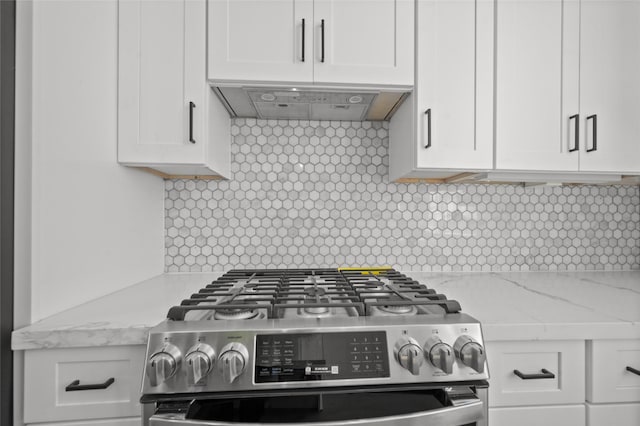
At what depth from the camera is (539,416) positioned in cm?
102

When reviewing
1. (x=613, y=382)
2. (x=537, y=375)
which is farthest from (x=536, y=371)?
(x=613, y=382)

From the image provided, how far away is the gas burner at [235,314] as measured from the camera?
3.10 ft

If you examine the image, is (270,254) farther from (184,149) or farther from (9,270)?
(9,270)

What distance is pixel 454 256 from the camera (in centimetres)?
182

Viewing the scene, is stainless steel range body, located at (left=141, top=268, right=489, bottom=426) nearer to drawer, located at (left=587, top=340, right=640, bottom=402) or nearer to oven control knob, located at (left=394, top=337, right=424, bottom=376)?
oven control knob, located at (left=394, top=337, right=424, bottom=376)

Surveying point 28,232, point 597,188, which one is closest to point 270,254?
point 28,232

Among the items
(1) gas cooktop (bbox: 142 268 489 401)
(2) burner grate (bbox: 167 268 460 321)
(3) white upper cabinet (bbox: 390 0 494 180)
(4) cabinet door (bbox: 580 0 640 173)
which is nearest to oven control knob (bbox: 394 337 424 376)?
(1) gas cooktop (bbox: 142 268 489 401)

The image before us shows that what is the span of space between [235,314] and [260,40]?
1.00 meters

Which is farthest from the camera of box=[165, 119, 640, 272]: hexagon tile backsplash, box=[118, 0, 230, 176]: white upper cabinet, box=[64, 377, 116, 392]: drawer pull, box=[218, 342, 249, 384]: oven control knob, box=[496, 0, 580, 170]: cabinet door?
box=[165, 119, 640, 272]: hexagon tile backsplash

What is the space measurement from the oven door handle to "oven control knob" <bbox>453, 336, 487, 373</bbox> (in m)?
0.09

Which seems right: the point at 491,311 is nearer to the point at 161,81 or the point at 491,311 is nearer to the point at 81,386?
the point at 81,386

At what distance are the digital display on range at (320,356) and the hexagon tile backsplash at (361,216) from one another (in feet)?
3.02

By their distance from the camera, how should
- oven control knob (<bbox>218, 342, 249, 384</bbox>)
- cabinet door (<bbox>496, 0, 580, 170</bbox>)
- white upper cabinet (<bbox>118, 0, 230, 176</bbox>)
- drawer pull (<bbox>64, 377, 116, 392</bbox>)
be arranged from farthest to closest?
cabinet door (<bbox>496, 0, 580, 170</bbox>)
white upper cabinet (<bbox>118, 0, 230, 176</bbox>)
drawer pull (<bbox>64, 377, 116, 392</bbox>)
oven control knob (<bbox>218, 342, 249, 384</bbox>)

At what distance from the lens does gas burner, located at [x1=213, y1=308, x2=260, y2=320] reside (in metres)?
0.94
